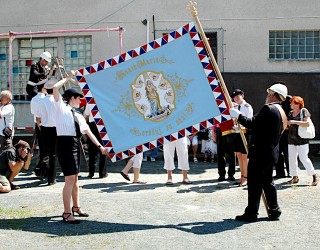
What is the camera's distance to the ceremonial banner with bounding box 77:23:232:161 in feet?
28.9

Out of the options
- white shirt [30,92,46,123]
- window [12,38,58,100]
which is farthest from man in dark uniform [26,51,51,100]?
window [12,38,58,100]

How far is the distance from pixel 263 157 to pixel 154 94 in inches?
84.2

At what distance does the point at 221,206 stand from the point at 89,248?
3.18 metres

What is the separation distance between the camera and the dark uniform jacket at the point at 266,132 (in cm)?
789

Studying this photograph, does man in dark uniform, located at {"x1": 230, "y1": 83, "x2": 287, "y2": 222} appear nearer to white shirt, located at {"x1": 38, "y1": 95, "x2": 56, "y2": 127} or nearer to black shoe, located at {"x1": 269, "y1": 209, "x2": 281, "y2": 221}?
black shoe, located at {"x1": 269, "y1": 209, "x2": 281, "y2": 221}

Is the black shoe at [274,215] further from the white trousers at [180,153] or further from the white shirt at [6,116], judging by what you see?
the white shirt at [6,116]

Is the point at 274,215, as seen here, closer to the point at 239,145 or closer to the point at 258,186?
the point at 258,186

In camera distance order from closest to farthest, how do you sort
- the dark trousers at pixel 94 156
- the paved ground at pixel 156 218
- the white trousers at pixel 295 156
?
the paved ground at pixel 156 218
the white trousers at pixel 295 156
the dark trousers at pixel 94 156

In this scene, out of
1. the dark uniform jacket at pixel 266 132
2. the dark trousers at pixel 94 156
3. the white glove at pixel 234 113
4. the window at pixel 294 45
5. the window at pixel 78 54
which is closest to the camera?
the dark uniform jacket at pixel 266 132

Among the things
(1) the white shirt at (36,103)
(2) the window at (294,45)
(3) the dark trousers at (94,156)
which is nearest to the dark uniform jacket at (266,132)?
(3) the dark trousers at (94,156)

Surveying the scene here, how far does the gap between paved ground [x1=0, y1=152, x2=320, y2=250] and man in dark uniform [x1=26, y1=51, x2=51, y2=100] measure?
90.4 inches

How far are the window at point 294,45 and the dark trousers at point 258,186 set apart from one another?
10476mm

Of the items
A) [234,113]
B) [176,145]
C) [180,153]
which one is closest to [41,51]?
[176,145]

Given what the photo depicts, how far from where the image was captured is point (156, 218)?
322 inches
